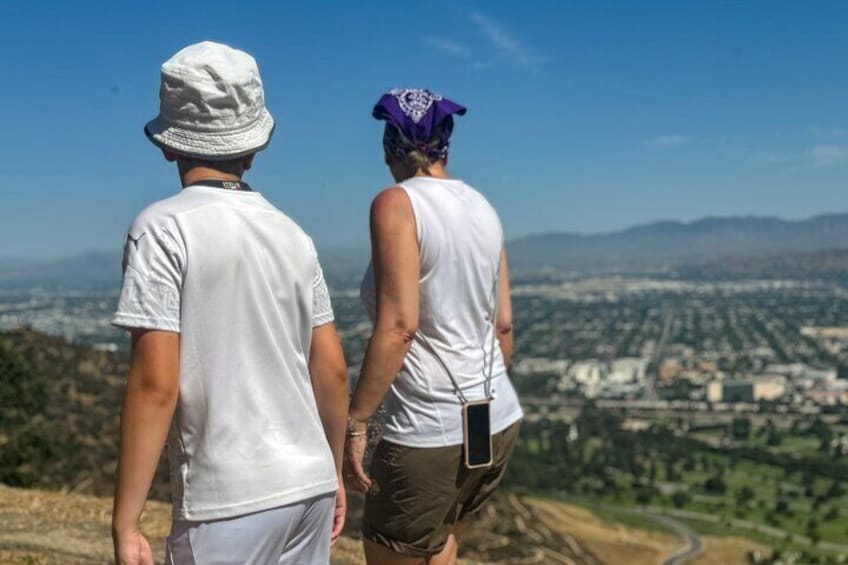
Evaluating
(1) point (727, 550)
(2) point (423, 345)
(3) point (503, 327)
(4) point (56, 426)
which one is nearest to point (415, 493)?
(2) point (423, 345)

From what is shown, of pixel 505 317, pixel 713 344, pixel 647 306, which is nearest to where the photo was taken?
pixel 505 317

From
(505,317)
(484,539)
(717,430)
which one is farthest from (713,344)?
(505,317)

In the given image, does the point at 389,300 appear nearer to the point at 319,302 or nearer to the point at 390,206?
the point at 390,206

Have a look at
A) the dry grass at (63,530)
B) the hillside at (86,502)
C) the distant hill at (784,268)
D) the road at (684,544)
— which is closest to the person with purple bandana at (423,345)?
the hillside at (86,502)

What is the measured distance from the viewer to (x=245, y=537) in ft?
6.61

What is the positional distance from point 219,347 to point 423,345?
1001 millimetres

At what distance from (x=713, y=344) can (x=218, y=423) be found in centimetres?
9247

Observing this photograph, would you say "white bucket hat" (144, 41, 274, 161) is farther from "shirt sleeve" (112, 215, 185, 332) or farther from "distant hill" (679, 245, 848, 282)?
"distant hill" (679, 245, 848, 282)

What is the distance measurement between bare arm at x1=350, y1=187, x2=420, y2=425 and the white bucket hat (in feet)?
2.50

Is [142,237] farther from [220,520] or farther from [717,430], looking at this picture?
[717,430]

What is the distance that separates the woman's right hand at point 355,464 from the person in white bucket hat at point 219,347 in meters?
0.69

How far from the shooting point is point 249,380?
2.03 m

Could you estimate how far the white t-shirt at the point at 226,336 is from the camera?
196cm

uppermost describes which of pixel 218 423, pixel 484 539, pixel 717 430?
pixel 218 423
